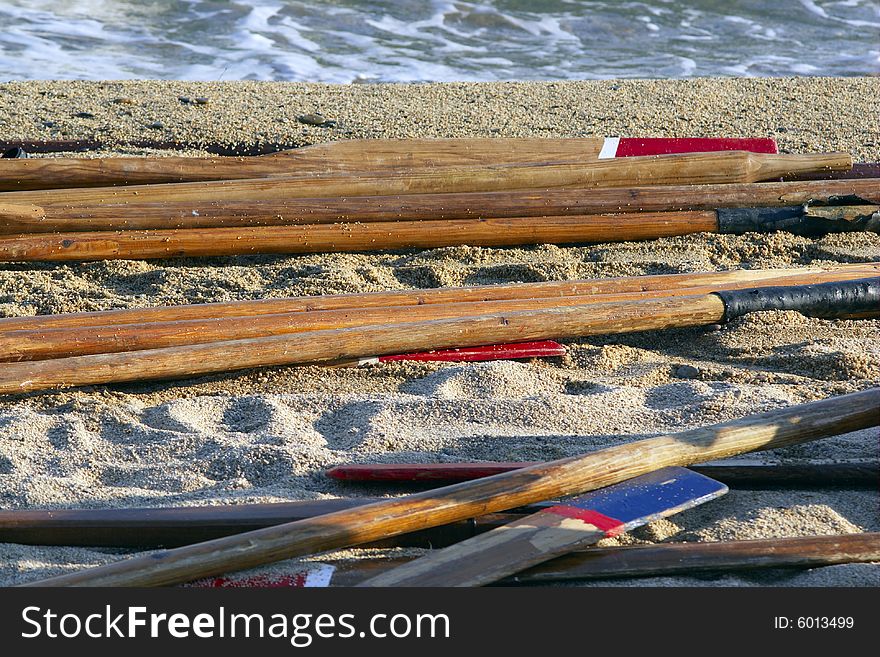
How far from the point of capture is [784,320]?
11.3 ft

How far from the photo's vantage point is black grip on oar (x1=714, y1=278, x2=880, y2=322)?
137 inches

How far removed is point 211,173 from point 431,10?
7.98 meters

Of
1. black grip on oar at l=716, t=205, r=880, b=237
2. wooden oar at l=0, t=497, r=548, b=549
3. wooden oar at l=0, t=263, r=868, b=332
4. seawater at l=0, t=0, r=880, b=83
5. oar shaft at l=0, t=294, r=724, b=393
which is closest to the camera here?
wooden oar at l=0, t=497, r=548, b=549

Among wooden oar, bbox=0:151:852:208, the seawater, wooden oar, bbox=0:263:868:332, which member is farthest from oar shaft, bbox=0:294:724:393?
the seawater

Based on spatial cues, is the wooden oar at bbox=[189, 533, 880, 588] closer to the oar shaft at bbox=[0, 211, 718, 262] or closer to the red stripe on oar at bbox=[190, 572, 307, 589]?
the red stripe on oar at bbox=[190, 572, 307, 589]

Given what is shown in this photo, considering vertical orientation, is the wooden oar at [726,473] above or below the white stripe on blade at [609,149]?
below

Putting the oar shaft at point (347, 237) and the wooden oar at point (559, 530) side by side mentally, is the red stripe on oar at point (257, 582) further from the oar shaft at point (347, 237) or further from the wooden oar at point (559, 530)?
the oar shaft at point (347, 237)

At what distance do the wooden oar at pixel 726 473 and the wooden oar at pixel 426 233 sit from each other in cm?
172

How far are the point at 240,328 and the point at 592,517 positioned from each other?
1.41 meters

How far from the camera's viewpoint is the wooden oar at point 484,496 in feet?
6.06

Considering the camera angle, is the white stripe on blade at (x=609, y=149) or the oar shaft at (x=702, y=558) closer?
the oar shaft at (x=702, y=558)

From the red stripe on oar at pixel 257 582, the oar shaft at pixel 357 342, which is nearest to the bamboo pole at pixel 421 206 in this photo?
the oar shaft at pixel 357 342
